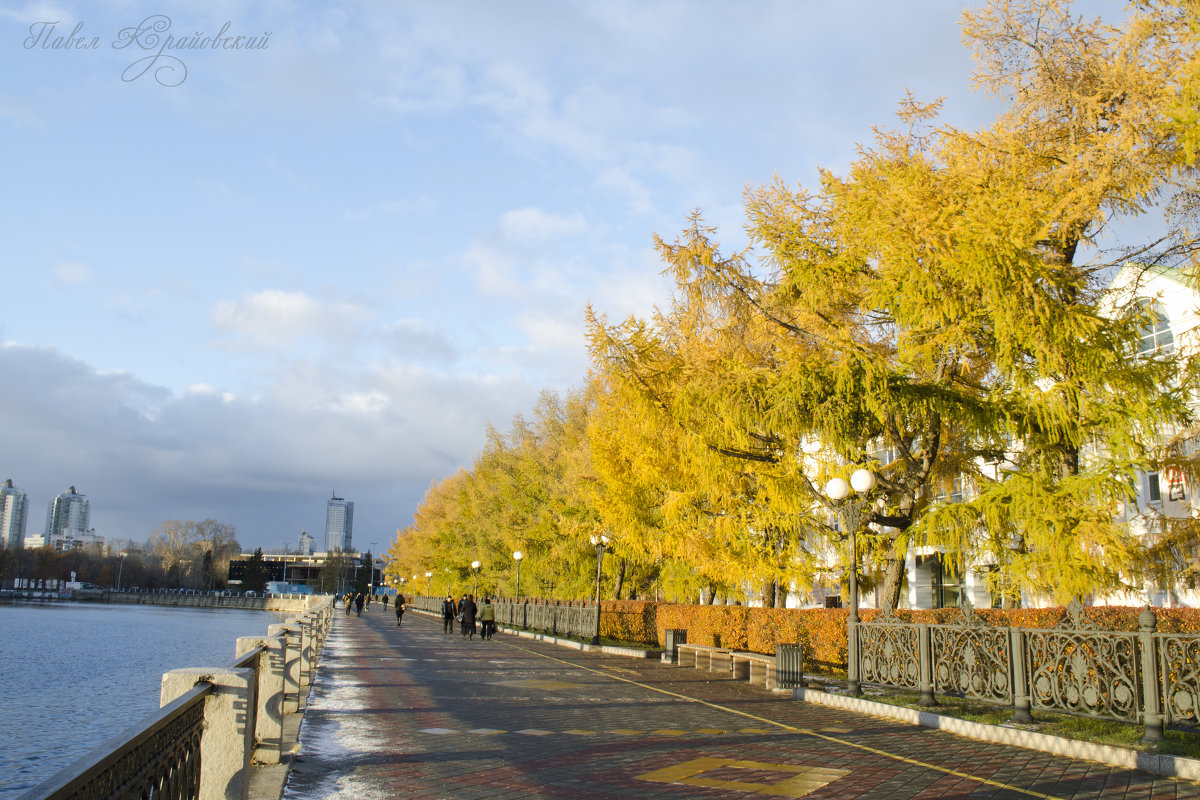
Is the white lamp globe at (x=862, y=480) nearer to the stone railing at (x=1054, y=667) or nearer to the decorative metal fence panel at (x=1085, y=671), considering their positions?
the stone railing at (x=1054, y=667)

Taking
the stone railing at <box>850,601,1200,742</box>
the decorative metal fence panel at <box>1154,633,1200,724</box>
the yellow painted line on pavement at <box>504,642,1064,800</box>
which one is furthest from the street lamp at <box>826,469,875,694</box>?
the decorative metal fence panel at <box>1154,633,1200,724</box>

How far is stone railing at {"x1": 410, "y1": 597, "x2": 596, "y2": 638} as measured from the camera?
29328 mm

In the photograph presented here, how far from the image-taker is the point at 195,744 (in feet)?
15.0

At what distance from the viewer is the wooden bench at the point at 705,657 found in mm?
18859

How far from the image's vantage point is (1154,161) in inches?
491

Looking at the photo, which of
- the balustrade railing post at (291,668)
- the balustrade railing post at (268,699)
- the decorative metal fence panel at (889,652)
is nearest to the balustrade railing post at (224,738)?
the balustrade railing post at (268,699)

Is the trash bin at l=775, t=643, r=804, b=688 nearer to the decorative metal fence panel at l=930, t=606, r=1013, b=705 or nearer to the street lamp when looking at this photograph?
the street lamp

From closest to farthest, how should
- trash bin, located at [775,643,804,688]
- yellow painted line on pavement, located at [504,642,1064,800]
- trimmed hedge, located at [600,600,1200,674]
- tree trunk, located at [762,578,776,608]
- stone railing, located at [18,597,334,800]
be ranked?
stone railing, located at [18,597,334,800] → yellow painted line on pavement, located at [504,642,1064,800] → trash bin, located at [775,643,804,688] → trimmed hedge, located at [600,600,1200,674] → tree trunk, located at [762,578,776,608]

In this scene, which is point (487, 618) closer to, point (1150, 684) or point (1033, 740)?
point (1033, 740)

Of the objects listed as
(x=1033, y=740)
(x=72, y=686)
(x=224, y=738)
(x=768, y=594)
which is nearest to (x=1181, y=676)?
(x=1033, y=740)

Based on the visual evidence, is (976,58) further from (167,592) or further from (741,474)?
(167,592)

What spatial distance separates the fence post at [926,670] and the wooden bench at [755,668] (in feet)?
11.1

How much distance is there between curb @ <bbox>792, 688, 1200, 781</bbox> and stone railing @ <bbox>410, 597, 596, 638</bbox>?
15.8 m

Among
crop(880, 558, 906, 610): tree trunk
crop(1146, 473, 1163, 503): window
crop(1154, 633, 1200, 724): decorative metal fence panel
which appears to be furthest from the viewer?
crop(1146, 473, 1163, 503): window
